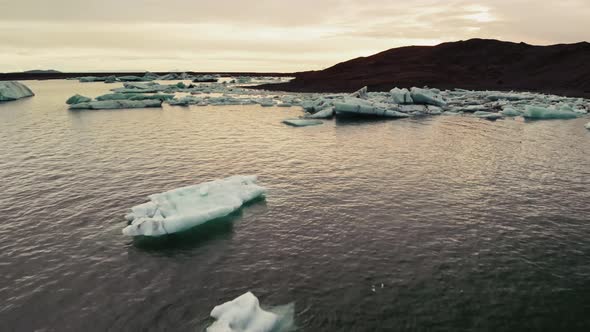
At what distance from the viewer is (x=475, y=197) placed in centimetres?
2198

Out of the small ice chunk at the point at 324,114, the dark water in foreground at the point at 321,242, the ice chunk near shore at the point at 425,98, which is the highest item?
the ice chunk near shore at the point at 425,98

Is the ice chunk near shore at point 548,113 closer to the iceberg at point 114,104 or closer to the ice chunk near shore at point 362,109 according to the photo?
the ice chunk near shore at point 362,109

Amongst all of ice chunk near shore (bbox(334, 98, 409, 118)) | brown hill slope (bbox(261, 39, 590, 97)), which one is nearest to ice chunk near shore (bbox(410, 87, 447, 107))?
ice chunk near shore (bbox(334, 98, 409, 118))

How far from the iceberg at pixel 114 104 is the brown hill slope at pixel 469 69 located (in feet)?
147

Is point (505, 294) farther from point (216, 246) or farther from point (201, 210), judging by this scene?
point (201, 210)

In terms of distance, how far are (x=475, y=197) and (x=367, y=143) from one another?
16689 mm

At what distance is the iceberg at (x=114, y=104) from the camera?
65500 mm

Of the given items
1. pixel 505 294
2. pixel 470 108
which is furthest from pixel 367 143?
pixel 470 108

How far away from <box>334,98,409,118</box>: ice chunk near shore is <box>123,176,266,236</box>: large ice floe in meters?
32.5

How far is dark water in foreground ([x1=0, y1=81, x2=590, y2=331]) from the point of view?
483 inches

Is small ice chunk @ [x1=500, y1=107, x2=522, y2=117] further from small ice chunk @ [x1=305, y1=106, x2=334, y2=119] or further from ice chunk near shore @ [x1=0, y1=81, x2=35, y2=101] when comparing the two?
ice chunk near shore @ [x1=0, y1=81, x2=35, y2=101]

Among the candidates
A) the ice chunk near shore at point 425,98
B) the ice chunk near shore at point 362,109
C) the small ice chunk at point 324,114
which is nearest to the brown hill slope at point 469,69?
the ice chunk near shore at point 425,98

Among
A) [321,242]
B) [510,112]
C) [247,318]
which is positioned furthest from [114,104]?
[247,318]

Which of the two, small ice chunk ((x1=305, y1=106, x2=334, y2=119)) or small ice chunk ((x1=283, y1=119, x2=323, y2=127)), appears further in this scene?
small ice chunk ((x1=305, y1=106, x2=334, y2=119))
